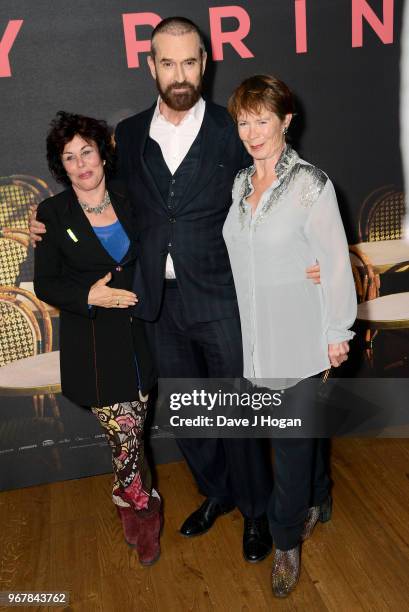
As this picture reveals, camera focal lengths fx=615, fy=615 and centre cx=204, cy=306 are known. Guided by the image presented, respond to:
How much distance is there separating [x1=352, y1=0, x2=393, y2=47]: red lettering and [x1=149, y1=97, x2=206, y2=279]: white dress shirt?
97cm

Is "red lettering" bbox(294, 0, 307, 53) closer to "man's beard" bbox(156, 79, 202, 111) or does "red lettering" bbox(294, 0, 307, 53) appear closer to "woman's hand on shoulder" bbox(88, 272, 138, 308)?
"man's beard" bbox(156, 79, 202, 111)

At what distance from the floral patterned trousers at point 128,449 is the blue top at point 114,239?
57 centimetres

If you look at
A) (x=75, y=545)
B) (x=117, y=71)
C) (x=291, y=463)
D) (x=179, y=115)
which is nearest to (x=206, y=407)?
(x=291, y=463)

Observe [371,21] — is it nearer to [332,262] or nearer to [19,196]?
[332,262]

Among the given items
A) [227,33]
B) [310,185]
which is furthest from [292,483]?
[227,33]

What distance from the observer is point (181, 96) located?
2.20 meters

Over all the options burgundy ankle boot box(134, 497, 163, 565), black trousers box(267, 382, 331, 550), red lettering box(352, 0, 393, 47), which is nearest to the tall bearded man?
black trousers box(267, 382, 331, 550)

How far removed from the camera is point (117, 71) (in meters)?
2.65

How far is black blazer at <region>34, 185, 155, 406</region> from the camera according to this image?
2215mm

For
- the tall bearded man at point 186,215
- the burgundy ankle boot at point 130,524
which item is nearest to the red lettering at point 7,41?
the tall bearded man at point 186,215

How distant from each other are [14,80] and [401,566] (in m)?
2.50

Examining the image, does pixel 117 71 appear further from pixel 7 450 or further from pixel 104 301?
pixel 7 450

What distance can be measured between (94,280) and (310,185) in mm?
851

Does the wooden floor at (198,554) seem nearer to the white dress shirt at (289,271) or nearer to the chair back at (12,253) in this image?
the white dress shirt at (289,271)
